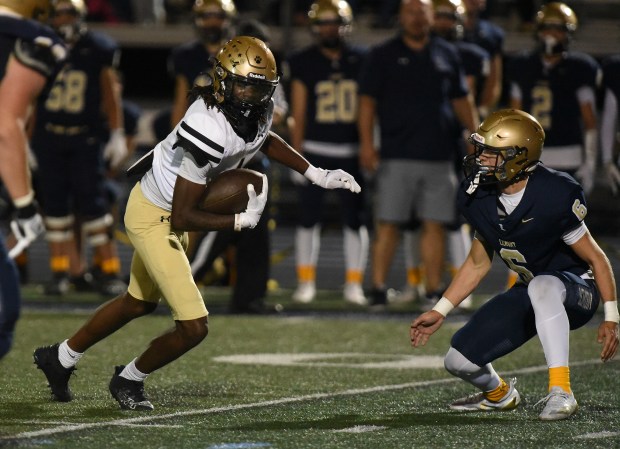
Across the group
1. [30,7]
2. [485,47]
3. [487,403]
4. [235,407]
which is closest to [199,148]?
[30,7]

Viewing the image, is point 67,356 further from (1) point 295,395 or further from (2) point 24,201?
(1) point 295,395

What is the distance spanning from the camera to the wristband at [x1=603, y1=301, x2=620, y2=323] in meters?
4.54

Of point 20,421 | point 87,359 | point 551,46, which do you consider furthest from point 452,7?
point 20,421

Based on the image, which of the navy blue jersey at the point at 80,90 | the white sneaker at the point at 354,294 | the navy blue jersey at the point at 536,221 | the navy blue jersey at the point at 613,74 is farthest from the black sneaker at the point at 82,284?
the navy blue jersey at the point at 536,221

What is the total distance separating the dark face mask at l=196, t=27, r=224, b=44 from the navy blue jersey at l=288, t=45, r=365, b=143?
1.92 ft

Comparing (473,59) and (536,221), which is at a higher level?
(536,221)

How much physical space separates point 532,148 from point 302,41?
10.2 metres

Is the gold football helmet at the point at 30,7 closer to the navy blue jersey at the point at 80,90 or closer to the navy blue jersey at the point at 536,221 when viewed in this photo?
the navy blue jersey at the point at 536,221

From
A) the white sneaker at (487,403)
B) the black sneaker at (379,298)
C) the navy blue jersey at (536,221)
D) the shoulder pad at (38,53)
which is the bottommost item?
the black sneaker at (379,298)

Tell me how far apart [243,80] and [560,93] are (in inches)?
162

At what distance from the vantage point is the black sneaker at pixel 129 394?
15.7 ft

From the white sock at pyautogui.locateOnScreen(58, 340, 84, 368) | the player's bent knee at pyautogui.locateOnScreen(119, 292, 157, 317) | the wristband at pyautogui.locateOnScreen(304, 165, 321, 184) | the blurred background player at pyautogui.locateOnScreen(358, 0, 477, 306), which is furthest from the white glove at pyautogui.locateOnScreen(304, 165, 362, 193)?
the blurred background player at pyautogui.locateOnScreen(358, 0, 477, 306)

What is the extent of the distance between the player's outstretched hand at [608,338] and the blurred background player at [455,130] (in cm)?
388

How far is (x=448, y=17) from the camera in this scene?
862 cm
